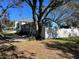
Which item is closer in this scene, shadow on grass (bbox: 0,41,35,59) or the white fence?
shadow on grass (bbox: 0,41,35,59)

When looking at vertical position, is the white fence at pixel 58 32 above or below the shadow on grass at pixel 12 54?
above

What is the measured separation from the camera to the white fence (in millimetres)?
32219

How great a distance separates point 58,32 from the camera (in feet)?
111

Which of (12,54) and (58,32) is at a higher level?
(58,32)

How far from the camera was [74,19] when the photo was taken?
46.5m

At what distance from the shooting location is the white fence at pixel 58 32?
106 feet

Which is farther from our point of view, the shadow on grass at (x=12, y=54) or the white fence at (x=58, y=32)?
the white fence at (x=58, y=32)

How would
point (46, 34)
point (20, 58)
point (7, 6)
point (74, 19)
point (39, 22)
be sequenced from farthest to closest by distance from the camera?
point (74, 19), point (46, 34), point (7, 6), point (39, 22), point (20, 58)

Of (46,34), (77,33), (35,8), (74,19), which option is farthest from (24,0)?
(74,19)

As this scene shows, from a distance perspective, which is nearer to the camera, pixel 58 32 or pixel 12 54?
pixel 12 54

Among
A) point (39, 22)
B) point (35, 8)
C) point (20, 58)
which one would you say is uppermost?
point (35, 8)

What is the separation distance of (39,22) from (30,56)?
11.4m

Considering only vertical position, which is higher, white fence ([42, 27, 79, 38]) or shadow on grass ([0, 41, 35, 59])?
white fence ([42, 27, 79, 38])

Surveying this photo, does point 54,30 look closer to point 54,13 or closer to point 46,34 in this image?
point 46,34
